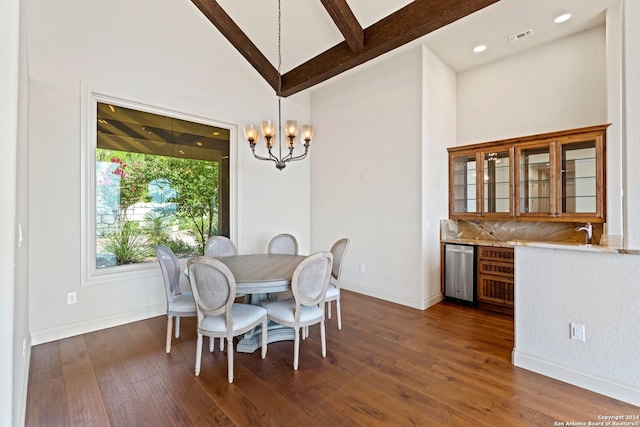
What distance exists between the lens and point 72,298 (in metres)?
3.18

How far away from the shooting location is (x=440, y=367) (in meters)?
2.52

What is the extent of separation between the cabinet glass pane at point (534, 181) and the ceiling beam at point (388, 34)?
2.00 metres

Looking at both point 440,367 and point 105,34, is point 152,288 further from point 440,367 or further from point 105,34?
point 440,367

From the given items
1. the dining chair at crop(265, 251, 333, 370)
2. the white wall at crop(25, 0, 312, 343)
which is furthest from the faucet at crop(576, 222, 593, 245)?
the white wall at crop(25, 0, 312, 343)

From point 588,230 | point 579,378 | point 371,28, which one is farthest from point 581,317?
point 371,28

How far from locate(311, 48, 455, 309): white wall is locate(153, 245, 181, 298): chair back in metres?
2.75

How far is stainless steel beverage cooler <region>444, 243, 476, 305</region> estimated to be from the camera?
13.2ft

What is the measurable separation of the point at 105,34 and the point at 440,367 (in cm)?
490

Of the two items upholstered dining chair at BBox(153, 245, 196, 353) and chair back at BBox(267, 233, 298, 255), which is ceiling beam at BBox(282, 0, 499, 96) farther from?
upholstered dining chair at BBox(153, 245, 196, 353)

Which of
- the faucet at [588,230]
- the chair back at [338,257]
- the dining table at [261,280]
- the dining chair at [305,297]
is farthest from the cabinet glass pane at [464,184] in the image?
the dining chair at [305,297]

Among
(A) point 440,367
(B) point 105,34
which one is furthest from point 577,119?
(B) point 105,34

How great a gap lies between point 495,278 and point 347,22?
3.72 meters

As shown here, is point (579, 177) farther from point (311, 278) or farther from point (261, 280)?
point (261, 280)

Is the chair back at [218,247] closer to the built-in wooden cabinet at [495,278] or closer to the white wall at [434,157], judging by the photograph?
the white wall at [434,157]
